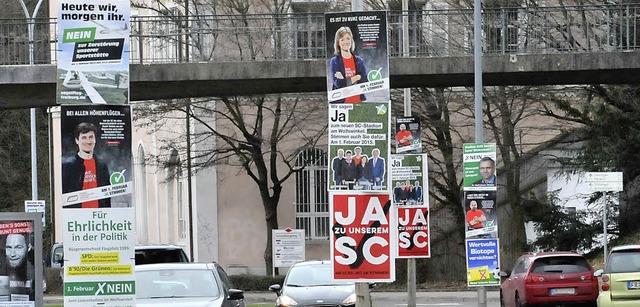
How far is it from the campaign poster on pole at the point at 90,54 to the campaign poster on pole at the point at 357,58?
2.04 m

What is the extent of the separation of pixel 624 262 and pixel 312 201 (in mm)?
28357

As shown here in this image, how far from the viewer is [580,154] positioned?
42.4 m

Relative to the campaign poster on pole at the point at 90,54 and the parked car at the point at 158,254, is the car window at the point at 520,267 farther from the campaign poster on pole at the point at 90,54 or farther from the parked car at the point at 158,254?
the campaign poster on pole at the point at 90,54

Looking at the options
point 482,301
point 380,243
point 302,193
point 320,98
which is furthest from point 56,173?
point 380,243

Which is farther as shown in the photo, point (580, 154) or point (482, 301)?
point (580, 154)

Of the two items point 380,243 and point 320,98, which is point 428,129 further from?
point 380,243

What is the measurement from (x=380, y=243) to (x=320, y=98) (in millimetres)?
33326

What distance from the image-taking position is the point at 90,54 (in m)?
13.3

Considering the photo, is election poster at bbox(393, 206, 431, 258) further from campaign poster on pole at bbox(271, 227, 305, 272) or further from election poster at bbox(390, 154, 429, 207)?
campaign poster on pole at bbox(271, 227, 305, 272)

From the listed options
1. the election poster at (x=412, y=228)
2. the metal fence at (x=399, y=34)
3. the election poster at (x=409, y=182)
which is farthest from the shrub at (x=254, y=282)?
the election poster at (x=412, y=228)

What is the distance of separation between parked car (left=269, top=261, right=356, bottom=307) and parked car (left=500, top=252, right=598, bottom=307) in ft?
15.4

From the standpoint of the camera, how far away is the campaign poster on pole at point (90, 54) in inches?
521

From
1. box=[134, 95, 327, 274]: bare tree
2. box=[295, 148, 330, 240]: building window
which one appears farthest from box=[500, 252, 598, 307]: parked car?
box=[295, 148, 330, 240]: building window

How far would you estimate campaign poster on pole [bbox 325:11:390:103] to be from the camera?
13641 mm
